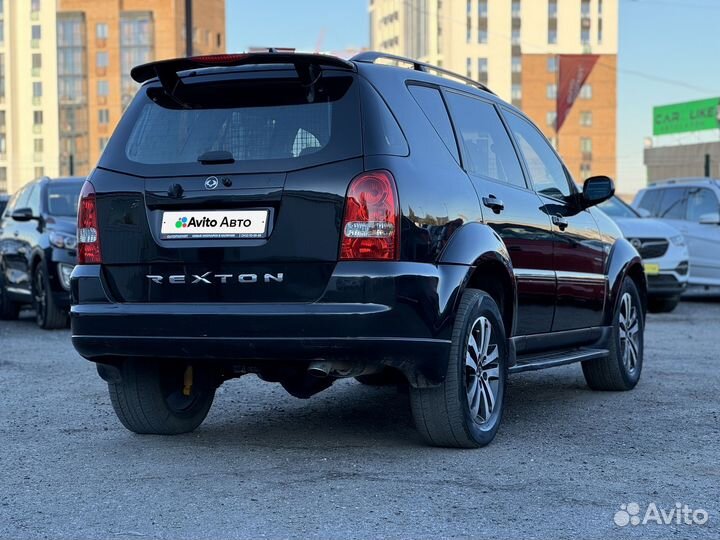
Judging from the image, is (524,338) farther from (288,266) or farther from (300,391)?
(288,266)

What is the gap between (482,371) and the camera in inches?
245

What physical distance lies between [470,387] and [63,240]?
869 cm

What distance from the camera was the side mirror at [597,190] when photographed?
7633 mm

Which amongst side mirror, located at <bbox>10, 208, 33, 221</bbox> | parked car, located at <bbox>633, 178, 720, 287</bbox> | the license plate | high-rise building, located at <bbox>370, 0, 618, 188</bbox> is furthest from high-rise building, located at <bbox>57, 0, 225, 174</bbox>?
the license plate

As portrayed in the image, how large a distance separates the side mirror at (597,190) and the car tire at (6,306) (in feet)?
31.6

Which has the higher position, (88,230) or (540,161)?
(540,161)

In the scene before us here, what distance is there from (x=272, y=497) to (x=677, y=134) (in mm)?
140885

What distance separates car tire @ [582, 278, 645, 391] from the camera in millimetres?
8258

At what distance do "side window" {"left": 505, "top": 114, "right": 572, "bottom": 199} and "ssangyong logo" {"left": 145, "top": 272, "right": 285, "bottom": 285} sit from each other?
227 centimetres

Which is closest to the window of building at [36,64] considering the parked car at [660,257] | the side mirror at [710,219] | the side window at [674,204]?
the side window at [674,204]

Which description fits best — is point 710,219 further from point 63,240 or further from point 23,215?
point 23,215

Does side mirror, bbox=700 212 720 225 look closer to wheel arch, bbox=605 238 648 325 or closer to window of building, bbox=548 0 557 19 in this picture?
wheel arch, bbox=605 238 648 325


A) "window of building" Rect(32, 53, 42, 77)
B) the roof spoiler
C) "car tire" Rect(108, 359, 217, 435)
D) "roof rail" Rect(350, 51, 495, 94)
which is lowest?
"car tire" Rect(108, 359, 217, 435)

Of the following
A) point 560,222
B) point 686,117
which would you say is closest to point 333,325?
point 560,222
